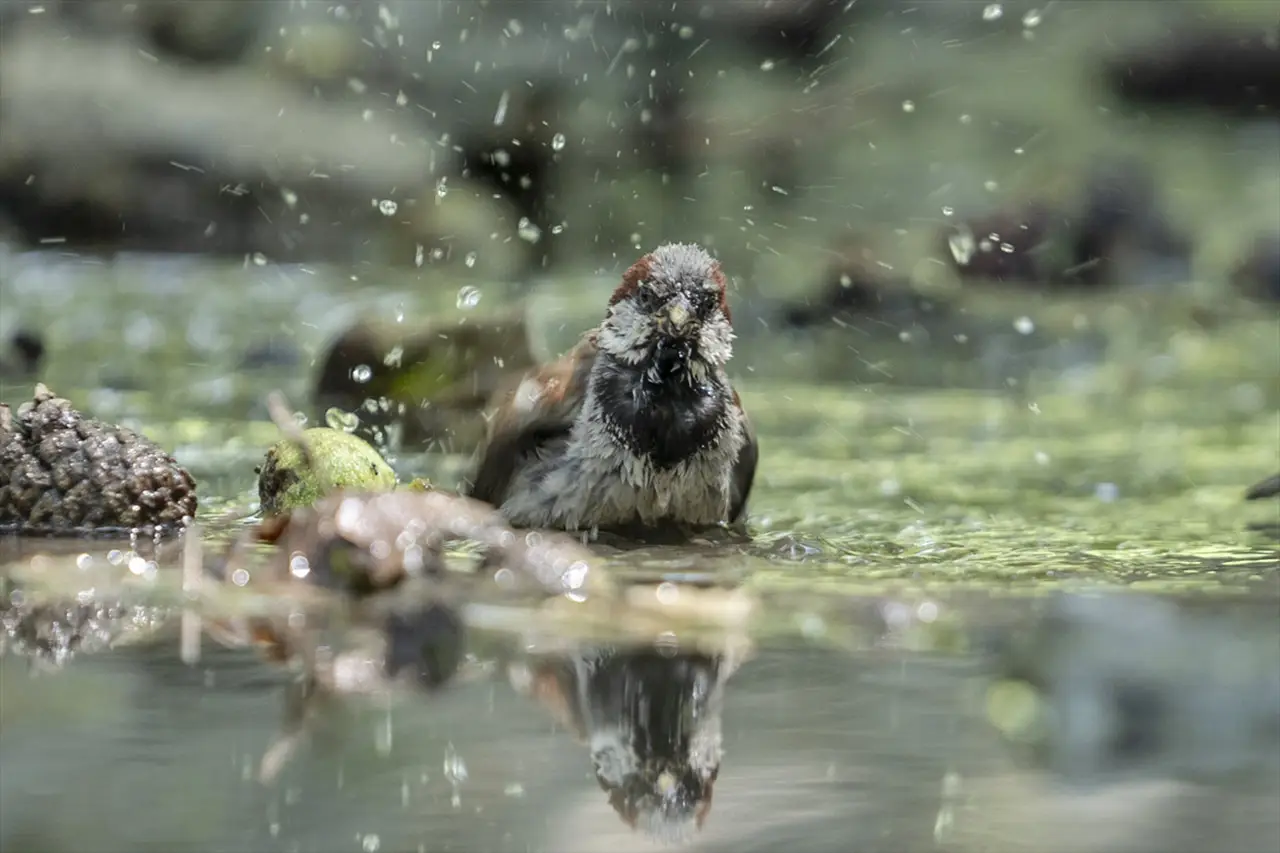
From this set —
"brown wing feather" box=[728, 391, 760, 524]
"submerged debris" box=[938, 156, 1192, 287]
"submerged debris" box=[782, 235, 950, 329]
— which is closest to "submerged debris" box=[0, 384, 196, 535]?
"brown wing feather" box=[728, 391, 760, 524]

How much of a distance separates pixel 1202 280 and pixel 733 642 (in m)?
8.09

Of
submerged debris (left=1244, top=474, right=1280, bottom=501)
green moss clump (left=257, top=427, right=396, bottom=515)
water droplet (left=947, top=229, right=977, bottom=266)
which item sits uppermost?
water droplet (left=947, top=229, right=977, bottom=266)

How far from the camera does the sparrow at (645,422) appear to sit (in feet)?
15.3

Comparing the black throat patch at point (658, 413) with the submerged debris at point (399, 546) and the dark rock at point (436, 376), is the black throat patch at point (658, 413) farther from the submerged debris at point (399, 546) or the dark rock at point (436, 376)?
the dark rock at point (436, 376)

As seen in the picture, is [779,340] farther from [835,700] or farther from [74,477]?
[835,700]

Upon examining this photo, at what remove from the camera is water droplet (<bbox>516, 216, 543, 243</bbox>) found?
11602 millimetres

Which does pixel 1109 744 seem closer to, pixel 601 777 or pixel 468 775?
pixel 601 777

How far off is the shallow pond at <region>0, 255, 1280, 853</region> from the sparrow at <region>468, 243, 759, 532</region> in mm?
261

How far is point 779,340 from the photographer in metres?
9.45

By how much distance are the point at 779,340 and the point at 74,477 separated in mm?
5424

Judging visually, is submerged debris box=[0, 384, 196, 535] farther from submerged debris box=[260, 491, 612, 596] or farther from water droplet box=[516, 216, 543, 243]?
water droplet box=[516, 216, 543, 243]

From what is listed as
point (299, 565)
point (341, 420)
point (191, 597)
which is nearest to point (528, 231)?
point (341, 420)

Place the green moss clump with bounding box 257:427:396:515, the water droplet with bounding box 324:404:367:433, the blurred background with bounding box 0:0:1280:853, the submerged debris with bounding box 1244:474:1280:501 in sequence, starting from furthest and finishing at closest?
the water droplet with bounding box 324:404:367:433 → the submerged debris with bounding box 1244:474:1280:501 → the green moss clump with bounding box 257:427:396:515 → the blurred background with bounding box 0:0:1280:853

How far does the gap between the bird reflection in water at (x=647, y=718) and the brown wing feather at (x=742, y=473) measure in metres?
1.79
